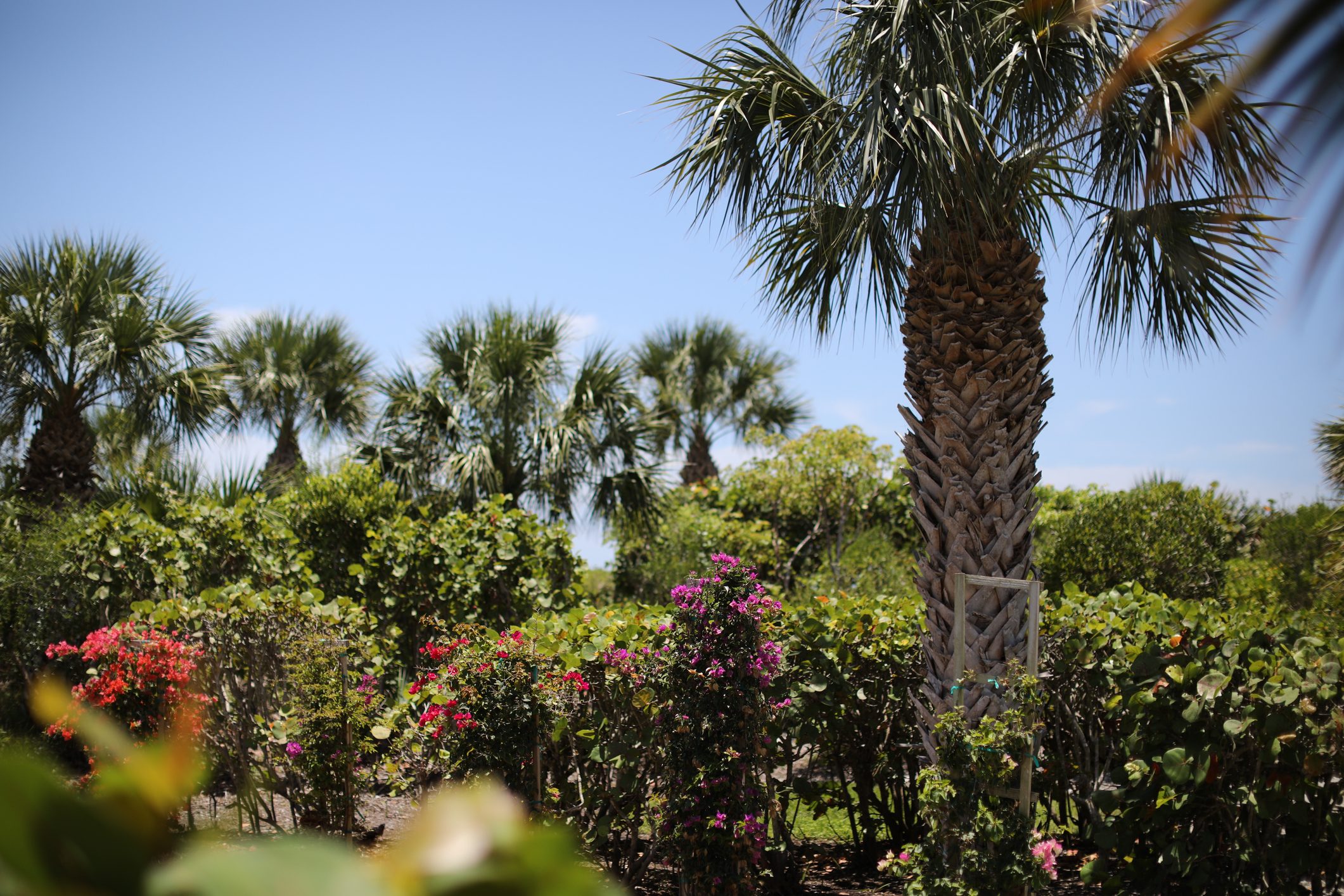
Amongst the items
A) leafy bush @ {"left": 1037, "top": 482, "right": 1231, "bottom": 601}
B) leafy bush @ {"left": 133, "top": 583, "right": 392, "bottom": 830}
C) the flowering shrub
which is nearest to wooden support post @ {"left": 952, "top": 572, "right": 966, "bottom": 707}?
the flowering shrub

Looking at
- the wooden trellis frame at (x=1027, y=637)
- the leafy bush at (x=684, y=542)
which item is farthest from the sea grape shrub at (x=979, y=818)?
the leafy bush at (x=684, y=542)

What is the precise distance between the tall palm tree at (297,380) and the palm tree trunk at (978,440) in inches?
474

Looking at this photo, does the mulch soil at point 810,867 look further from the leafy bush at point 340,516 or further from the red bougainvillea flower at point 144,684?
the leafy bush at point 340,516

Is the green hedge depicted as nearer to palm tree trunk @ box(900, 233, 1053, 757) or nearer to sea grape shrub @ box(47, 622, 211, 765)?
sea grape shrub @ box(47, 622, 211, 765)

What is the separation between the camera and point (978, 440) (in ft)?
17.5

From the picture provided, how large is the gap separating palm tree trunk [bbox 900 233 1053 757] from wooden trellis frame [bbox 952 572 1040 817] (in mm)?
65

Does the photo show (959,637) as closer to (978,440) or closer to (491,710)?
(978,440)

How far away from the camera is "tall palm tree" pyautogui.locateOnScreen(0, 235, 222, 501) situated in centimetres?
1019

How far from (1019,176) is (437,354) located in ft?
29.3

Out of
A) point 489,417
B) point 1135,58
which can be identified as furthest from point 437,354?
point 1135,58

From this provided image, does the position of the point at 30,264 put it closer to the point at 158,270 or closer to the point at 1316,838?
the point at 158,270

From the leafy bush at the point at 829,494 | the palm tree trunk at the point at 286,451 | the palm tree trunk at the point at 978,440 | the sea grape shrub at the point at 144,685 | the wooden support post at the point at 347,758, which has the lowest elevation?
the wooden support post at the point at 347,758

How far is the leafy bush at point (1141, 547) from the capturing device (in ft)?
37.9

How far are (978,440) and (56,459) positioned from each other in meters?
10.3
